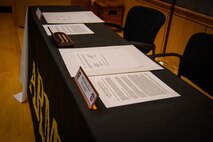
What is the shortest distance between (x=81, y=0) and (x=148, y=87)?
3.57 m

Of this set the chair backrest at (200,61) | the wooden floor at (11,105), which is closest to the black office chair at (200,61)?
the chair backrest at (200,61)

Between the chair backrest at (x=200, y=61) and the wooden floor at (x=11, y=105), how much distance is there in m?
1.22

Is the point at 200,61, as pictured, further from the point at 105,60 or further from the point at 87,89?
the point at 87,89

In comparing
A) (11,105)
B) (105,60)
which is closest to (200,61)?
(105,60)

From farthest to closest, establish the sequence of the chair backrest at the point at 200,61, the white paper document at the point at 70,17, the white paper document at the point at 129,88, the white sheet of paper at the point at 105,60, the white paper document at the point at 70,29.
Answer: the white paper document at the point at 70,17, the white paper document at the point at 70,29, the chair backrest at the point at 200,61, the white sheet of paper at the point at 105,60, the white paper document at the point at 129,88

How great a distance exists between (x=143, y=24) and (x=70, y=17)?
642mm

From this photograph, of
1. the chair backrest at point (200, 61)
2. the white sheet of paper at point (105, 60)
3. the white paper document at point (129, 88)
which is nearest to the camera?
the white paper document at point (129, 88)

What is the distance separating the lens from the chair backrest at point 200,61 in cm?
134

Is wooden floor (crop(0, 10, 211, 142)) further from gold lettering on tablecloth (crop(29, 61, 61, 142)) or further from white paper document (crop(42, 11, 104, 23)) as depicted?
white paper document (crop(42, 11, 104, 23))

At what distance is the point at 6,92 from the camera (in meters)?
2.21

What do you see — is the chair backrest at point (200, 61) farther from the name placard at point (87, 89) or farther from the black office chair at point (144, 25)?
the name placard at point (87, 89)

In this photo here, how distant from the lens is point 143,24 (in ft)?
6.53

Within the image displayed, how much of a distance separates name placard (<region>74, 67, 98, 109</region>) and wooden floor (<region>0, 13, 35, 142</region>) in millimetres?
1077

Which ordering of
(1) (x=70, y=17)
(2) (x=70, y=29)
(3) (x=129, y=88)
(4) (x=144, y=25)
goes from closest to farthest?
(3) (x=129, y=88) → (2) (x=70, y=29) → (1) (x=70, y=17) → (4) (x=144, y=25)
